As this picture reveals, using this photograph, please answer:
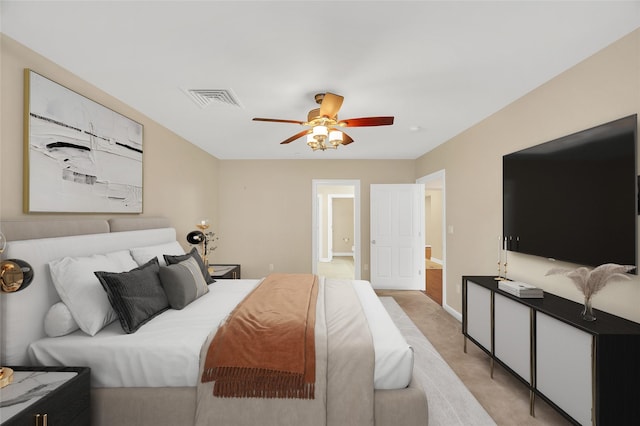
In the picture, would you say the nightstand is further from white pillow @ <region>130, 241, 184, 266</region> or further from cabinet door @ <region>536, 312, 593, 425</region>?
cabinet door @ <region>536, 312, 593, 425</region>

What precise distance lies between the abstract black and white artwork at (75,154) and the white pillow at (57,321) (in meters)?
0.71

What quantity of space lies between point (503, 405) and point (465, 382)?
32 centimetres

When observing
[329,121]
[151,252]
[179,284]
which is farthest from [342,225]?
[179,284]

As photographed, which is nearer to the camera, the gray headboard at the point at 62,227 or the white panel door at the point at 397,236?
the gray headboard at the point at 62,227

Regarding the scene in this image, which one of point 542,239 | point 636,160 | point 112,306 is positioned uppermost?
point 636,160

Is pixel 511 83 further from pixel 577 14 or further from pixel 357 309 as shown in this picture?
pixel 357 309

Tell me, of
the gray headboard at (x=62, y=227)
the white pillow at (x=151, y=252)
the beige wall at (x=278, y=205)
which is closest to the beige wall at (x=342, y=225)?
the beige wall at (x=278, y=205)

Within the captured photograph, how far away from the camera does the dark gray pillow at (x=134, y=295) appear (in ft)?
6.09

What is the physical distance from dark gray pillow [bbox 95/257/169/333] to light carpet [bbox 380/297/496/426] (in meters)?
1.96

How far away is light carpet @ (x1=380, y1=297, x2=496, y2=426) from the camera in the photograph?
2.04 metres

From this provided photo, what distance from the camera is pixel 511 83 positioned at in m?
2.47

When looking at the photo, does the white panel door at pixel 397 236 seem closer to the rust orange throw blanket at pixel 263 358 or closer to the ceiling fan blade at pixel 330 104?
the ceiling fan blade at pixel 330 104

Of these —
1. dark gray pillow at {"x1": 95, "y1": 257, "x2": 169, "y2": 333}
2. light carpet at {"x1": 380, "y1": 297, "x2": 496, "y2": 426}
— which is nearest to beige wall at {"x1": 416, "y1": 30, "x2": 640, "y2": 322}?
light carpet at {"x1": 380, "y1": 297, "x2": 496, "y2": 426}

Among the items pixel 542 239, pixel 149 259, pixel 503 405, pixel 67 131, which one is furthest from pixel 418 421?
pixel 67 131
